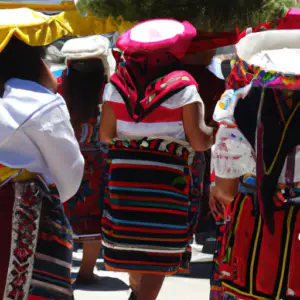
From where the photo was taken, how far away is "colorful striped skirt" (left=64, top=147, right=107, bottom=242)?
5.46 m

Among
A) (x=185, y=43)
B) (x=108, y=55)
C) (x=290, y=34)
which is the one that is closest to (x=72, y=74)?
(x=108, y=55)

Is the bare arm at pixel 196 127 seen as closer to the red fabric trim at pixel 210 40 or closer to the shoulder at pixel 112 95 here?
the shoulder at pixel 112 95

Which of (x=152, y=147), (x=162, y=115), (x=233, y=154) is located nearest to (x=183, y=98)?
(x=162, y=115)

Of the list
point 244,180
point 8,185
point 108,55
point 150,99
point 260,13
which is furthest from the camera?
point 108,55

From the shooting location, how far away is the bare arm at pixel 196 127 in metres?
4.30

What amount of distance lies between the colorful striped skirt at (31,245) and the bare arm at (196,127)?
138cm

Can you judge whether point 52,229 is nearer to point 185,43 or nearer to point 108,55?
point 185,43

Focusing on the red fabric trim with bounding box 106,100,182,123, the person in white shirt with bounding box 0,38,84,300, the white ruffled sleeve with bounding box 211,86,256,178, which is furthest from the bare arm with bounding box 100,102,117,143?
the person in white shirt with bounding box 0,38,84,300

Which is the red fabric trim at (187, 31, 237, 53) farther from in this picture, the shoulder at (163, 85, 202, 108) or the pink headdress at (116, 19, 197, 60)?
the shoulder at (163, 85, 202, 108)

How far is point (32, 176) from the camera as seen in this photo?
10.1 feet

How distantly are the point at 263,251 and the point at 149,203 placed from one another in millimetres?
1347

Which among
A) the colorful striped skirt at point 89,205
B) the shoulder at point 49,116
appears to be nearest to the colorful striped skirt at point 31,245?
the shoulder at point 49,116

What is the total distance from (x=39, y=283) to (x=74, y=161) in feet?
1.55

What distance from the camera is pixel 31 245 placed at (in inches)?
118
